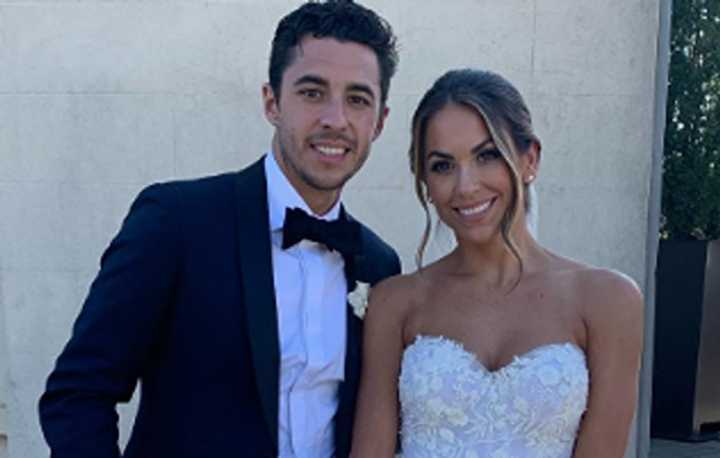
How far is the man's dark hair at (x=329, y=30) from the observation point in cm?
219

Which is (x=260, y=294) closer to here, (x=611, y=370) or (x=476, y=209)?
(x=476, y=209)

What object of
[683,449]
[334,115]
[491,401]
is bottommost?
[683,449]

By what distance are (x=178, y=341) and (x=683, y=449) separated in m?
5.47

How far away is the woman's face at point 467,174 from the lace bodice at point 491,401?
319 millimetres

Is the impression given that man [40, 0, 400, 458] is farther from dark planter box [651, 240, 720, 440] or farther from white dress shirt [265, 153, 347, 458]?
dark planter box [651, 240, 720, 440]

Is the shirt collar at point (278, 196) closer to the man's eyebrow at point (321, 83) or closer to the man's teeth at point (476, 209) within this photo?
the man's eyebrow at point (321, 83)

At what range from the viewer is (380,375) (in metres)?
2.37

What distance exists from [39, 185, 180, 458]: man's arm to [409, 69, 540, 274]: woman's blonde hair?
30.3 inches

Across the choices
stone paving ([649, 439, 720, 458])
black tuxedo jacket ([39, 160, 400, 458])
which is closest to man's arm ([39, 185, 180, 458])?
black tuxedo jacket ([39, 160, 400, 458])

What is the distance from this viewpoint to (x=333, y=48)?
7.13 feet

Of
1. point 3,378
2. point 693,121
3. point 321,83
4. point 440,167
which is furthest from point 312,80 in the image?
point 693,121

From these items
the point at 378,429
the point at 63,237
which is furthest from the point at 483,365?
the point at 63,237

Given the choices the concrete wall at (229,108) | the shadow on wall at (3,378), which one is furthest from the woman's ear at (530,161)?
the shadow on wall at (3,378)

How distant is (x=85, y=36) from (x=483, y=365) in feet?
10.5
